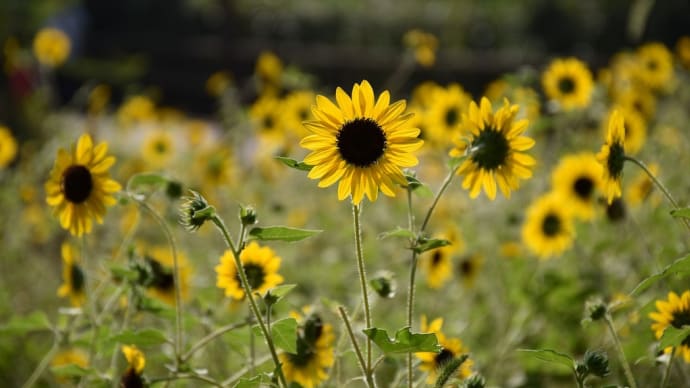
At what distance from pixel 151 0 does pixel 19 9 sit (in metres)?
6.72

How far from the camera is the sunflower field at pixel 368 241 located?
1.43m

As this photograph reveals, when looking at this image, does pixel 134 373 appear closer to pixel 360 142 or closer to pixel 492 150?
pixel 360 142

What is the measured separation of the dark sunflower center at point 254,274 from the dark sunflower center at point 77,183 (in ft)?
1.13

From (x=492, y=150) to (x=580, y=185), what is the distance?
4.19 ft

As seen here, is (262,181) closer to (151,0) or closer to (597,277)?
(597,277)

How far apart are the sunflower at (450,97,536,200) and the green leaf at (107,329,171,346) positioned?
60 cm

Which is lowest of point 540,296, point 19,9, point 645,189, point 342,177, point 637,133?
point 342,177

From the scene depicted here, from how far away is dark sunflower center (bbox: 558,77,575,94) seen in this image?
3.34 m

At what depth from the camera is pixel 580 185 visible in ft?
9.10

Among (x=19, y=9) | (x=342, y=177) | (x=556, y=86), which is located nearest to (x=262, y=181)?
(x=556, y=86)

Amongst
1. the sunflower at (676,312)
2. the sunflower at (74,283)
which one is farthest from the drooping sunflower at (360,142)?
the sunflower at (74,283)

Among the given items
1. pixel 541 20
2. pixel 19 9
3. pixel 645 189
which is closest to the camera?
pixel 645 189

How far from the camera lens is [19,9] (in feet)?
33.1

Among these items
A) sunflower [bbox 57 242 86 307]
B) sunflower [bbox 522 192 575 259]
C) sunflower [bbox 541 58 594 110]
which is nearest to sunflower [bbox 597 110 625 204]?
sunflower [bbox 522 192 575 259]
